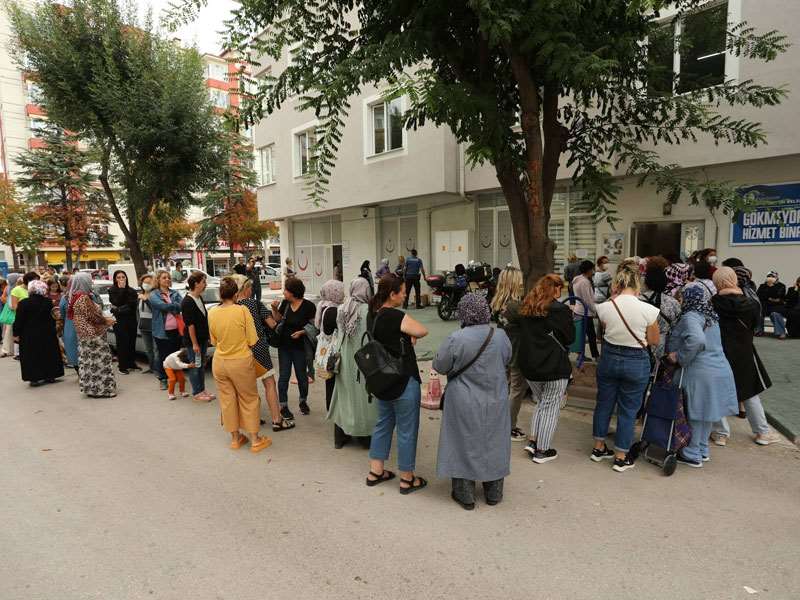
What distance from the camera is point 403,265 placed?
48.1 feet

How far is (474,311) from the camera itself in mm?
3529

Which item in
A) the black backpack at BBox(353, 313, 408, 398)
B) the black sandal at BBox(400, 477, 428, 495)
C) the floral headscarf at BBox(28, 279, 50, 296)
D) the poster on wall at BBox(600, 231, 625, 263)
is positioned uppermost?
the poster on wall at BBox(600, 231, 625, 263)

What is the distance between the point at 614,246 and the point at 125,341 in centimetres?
1064

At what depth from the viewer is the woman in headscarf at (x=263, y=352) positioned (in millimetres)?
5410

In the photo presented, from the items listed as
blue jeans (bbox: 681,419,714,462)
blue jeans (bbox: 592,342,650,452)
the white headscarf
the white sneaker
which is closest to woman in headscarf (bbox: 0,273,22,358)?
the white headscarf

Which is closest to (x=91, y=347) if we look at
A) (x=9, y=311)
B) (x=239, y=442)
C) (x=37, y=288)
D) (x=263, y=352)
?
(x=37, y=288)

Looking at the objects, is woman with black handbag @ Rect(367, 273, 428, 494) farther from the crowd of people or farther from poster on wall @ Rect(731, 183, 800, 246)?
poster on wall @ Rect(731, 183, 800, 246)

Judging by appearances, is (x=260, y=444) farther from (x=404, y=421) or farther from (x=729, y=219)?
(x=729, y=219)

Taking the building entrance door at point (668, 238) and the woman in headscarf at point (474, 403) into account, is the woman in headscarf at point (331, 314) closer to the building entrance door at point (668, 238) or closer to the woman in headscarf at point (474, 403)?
the woman in headscarf at point (474, 403)

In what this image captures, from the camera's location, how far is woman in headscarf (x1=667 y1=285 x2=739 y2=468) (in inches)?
158

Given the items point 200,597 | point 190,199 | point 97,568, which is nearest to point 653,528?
point 200,597

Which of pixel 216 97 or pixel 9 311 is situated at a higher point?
pixel 216 97

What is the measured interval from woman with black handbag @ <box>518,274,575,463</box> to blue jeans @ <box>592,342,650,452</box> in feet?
1.07

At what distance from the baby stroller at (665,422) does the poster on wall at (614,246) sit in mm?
8061
